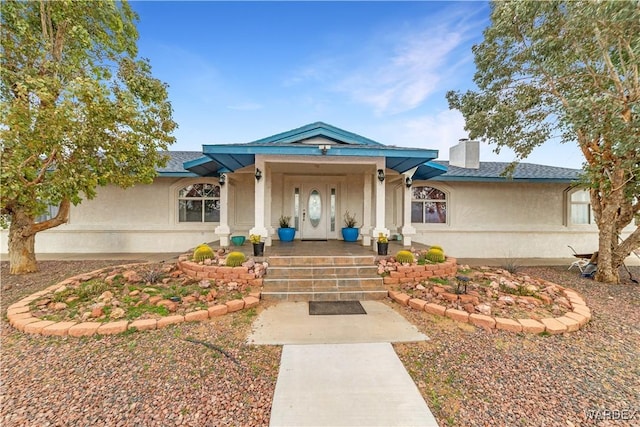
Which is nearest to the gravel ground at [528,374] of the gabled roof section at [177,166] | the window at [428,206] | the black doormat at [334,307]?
the black doormat at [334,307]

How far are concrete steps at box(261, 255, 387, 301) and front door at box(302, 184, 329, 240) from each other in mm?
3505

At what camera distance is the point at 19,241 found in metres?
6.30

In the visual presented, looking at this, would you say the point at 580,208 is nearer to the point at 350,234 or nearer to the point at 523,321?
the point at 350,234

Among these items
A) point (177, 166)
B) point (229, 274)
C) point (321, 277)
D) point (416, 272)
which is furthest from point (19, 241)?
point (416, 272)

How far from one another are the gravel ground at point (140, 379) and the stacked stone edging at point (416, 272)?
3.02m

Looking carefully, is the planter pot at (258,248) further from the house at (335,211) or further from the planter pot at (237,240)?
the house at (335,211)

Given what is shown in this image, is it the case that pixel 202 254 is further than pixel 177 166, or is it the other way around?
pixel 177 166

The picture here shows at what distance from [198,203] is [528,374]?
9984mm

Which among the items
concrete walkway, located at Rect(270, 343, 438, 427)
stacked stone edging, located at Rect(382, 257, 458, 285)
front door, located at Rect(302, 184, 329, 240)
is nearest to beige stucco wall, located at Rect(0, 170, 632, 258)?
front door, located at Rect(302, 184, 329, 240)

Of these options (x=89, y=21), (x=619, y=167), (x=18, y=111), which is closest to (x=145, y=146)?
(x=18, y=111)

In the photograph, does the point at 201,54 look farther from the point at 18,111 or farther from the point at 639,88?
the point at 639,88

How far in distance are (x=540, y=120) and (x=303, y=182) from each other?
710cm

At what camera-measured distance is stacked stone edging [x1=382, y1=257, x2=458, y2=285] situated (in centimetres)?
527

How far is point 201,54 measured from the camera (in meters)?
9.76
